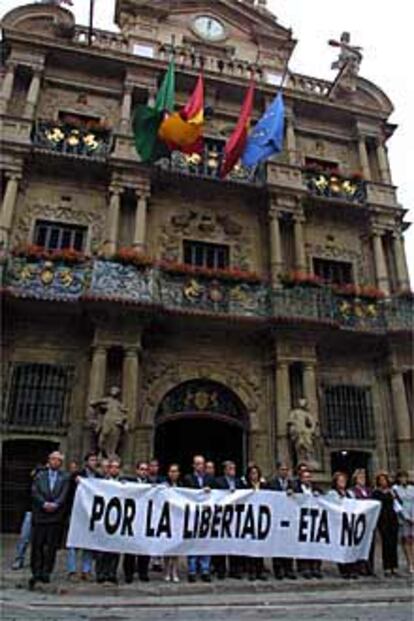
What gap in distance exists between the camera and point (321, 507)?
845cm

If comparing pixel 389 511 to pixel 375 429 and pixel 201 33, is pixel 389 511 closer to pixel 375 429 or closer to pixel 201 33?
pixel 375 429

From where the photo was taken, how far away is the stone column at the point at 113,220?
1527cm

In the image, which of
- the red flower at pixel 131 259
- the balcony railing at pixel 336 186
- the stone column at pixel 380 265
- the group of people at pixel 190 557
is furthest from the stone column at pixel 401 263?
the group of people at pixel 190 557

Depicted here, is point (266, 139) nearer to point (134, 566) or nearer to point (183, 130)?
point (183, 130)

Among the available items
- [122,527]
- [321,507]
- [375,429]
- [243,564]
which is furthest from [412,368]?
[122,527]

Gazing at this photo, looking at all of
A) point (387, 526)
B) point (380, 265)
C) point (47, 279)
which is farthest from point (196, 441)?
point (380, 265)

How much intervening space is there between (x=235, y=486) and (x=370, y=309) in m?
8.61

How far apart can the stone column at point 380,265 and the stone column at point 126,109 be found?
852 centimetres

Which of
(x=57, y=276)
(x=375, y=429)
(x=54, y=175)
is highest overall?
(x=54, y=175)

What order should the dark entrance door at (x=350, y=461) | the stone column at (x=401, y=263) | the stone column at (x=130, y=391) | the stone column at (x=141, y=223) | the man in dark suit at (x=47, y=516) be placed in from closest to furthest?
the man in dark suit at (x=47, y=516) < the stone column at (x=130, y=391) < the dark entrance door at (x=350, y=461) < the stone column at (x=141, y=223) < the stone column at (x=401, y=263)

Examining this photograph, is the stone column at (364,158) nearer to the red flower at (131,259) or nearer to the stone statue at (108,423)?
the red flower at (131,259)

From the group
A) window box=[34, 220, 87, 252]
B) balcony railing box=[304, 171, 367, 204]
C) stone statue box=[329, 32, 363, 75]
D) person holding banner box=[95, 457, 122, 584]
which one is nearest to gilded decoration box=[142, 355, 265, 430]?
window box=[34, 220, 87, 252]

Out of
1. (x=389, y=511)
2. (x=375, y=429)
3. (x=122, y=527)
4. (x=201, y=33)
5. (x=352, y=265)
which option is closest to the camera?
(x=122, y=527)

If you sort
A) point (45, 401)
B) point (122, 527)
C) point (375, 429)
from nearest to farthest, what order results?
point (122, 527), point (45, 401), point (375, 429)
